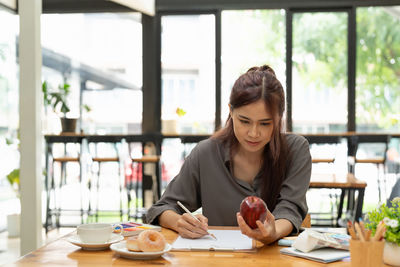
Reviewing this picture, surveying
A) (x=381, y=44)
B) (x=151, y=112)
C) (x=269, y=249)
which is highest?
(x=381, y=44)

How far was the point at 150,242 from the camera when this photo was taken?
1386 millimetres

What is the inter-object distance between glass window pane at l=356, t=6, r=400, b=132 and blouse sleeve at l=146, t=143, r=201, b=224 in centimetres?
515

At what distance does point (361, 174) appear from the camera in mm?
6562

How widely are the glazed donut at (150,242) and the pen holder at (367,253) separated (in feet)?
1.64

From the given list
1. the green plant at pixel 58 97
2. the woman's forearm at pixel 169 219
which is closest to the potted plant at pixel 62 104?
the green plant at pixel 58 97

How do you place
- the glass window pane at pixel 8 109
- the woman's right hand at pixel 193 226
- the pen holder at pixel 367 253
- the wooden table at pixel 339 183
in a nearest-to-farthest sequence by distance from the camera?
the pen holder at pixel 367 253 → the woman's right hand at pixel 193 226 → the wooden table at pixel 339 183 → the glass window pane at pixel 8 109

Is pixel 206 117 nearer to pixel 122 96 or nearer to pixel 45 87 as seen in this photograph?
pixel 122 96

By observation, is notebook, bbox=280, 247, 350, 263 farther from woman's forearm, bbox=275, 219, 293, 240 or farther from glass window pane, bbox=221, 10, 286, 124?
glass window pane, bbox=221, 10, 286, 124

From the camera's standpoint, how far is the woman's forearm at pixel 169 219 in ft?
5.84

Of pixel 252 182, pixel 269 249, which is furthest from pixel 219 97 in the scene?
pixel 269 249

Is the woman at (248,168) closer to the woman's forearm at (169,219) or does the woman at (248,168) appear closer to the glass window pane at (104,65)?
the woman's forearm at (169,219)

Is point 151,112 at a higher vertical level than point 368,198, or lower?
higher

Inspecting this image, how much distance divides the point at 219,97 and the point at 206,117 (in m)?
0.32

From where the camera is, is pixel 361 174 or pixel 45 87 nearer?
pixel 45 87
